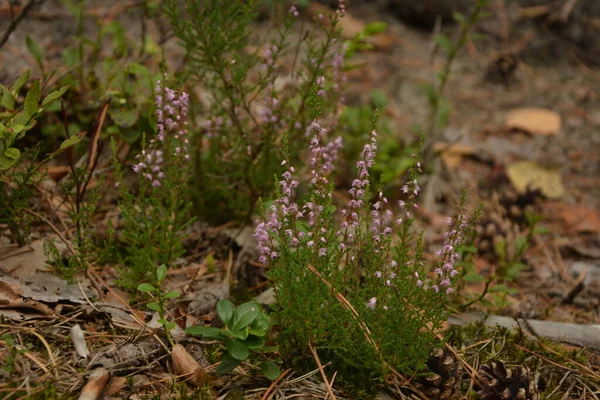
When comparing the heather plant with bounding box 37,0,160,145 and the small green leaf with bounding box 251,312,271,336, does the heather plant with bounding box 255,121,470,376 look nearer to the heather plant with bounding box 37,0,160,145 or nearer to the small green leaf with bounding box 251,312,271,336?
the small green leaf with bounding box 251,312,271,336

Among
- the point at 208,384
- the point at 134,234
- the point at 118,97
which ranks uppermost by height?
the point at 118,97

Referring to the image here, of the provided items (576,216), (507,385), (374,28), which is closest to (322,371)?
(507,385)

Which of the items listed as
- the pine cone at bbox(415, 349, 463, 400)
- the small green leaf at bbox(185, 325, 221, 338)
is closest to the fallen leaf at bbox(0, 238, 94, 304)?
the small green leaf at bbox(185, 325, 221, 338)

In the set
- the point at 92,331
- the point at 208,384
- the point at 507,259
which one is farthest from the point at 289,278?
the point at 507,259

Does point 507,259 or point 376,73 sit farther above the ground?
point 376,73

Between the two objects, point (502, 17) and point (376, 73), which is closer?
point (376, 73)

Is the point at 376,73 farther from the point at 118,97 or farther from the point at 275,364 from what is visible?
the point at 275,364
